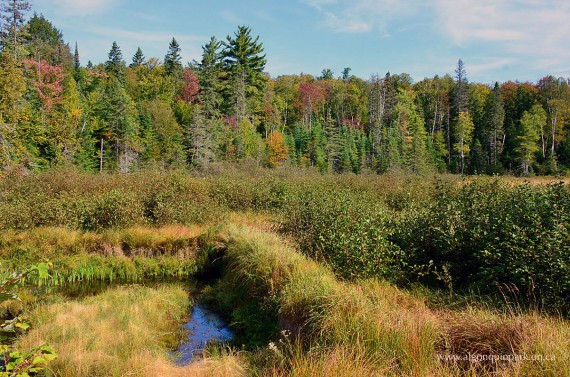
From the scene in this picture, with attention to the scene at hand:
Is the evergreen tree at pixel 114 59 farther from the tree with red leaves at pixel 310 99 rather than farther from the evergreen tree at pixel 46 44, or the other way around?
the tree with red leaves at pixel 310 99

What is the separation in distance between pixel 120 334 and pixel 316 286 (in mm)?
4003

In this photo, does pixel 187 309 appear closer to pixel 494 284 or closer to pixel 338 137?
pixel 494 284

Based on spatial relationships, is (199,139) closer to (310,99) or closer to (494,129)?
(310,99)

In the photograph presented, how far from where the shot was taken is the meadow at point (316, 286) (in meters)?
4.53

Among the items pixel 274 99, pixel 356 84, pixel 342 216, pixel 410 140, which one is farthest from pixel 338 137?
pixel 342 216

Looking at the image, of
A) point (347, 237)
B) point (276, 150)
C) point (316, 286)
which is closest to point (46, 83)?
point (276, 150)

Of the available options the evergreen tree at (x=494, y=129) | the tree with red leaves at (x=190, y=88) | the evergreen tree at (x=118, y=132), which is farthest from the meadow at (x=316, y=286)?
the evergreen tree at (x=494, y=129)

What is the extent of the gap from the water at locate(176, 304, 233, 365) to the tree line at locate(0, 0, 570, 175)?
15.1m

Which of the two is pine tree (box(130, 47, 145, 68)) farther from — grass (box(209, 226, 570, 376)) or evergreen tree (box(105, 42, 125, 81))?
grass (box(209, 226, 570, 376))

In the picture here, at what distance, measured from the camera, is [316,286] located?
6395 mm

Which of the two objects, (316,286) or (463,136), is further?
(463,136)

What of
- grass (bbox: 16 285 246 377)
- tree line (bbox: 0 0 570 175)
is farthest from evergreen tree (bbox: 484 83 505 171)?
grass (bbox: 16 285 246 377)

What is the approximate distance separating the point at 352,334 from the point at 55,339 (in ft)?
17.8

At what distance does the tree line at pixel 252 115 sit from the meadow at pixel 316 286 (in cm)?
1021
